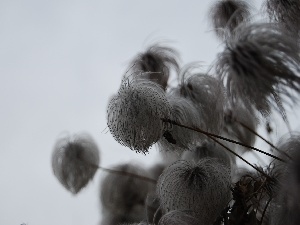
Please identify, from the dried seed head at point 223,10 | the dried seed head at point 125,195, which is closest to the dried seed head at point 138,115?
the dried seed head at point 125,195

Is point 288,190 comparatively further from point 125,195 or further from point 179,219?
point 125,195

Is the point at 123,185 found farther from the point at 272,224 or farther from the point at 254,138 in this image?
the point at 272,224

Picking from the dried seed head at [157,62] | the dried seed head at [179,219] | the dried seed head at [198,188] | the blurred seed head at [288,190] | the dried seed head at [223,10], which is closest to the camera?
the blurred seed head at [288,190]

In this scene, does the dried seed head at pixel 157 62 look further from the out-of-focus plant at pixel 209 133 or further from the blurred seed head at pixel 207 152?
the blurred seed head at pixel 207 152

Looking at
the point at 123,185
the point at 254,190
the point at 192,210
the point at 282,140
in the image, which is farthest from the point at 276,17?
the point at 123,185

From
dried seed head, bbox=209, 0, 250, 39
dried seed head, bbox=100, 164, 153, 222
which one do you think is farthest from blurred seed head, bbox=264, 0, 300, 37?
dried seed head, bbox=100, 164, 153, 222
